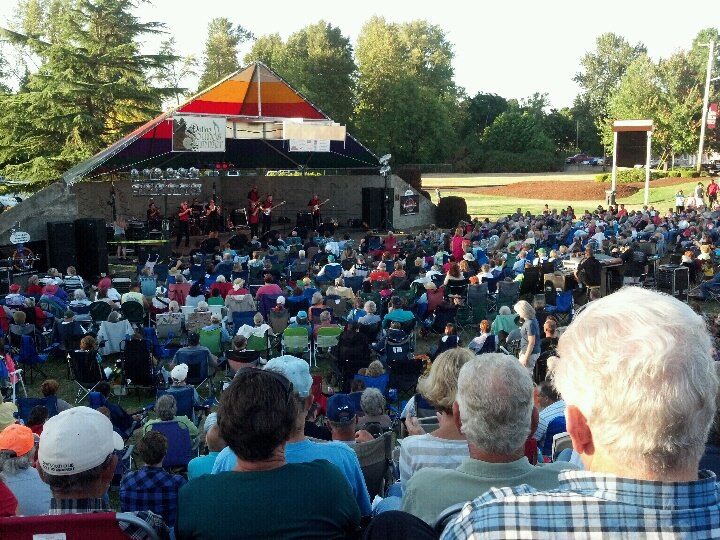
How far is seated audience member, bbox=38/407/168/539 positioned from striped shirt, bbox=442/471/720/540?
149cm

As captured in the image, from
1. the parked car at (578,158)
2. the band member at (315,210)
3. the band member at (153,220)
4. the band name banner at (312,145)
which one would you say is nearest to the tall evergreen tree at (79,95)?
the band member at (153,220)

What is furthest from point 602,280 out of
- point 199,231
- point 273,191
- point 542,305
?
point 273,191

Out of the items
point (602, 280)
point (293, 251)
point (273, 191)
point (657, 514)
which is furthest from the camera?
point (273, 191)

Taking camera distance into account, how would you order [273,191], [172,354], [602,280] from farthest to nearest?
[273,191]
[602,280]
[172,354]

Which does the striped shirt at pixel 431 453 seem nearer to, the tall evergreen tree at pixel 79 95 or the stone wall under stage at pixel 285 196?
the stone wall under stage at pixel 285 196

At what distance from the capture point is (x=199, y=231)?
24.5m

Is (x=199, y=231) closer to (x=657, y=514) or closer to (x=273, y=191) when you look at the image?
(x=273, y=191)

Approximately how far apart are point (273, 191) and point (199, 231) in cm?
490

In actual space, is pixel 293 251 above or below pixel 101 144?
below

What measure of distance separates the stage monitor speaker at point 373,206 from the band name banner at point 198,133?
271 inches

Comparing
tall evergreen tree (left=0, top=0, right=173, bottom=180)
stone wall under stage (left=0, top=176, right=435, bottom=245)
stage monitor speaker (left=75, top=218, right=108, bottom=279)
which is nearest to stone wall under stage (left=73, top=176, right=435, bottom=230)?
Answer: stone wall under stage (left=0, top=176, right=435, bottom=245)

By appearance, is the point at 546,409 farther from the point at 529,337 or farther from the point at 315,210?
the point at 315,210

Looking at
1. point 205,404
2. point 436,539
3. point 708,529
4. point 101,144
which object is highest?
point 101,144

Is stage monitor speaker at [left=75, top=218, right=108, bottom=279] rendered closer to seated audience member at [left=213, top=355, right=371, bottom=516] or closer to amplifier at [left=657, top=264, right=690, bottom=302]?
amplifier at [left=657, top=264, right=690, bottom=302]
